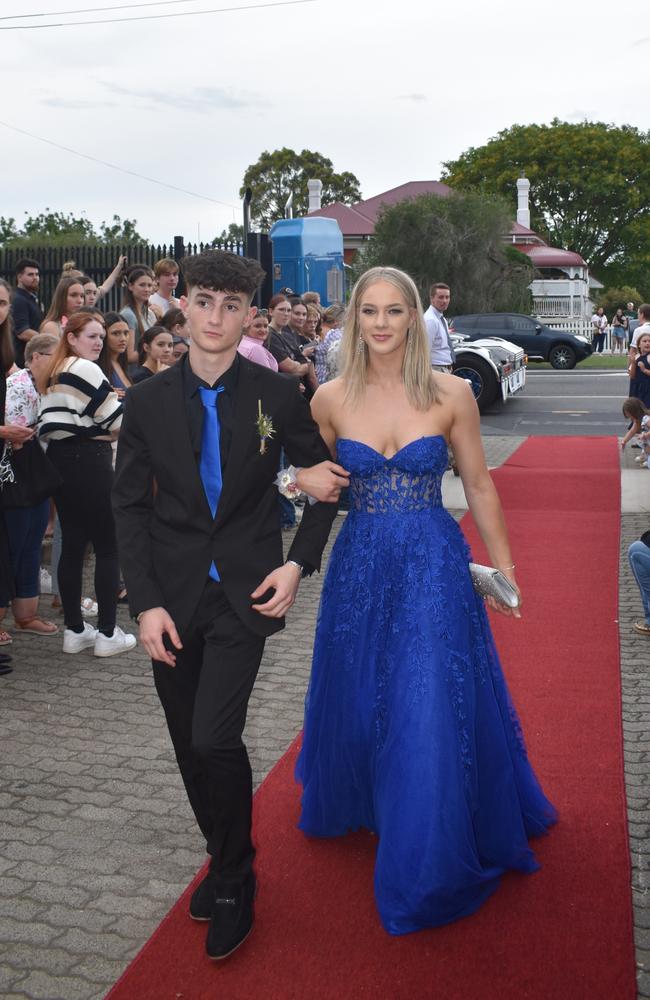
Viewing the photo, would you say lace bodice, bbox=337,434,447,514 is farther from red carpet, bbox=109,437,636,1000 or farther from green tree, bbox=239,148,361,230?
green tree, bbox=239,148,361,230

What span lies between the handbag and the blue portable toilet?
15.2m

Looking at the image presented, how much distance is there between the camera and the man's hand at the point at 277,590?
3.26 m

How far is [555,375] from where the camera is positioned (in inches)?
1163

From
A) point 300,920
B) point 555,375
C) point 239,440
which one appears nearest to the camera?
point 239,440

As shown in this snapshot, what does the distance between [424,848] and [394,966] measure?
359 mm

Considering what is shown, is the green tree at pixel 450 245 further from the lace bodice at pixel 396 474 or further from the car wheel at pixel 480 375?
the lace bodice at pixel 396 474

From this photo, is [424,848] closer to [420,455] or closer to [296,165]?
[420,455]

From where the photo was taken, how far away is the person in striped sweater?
21.1 feet

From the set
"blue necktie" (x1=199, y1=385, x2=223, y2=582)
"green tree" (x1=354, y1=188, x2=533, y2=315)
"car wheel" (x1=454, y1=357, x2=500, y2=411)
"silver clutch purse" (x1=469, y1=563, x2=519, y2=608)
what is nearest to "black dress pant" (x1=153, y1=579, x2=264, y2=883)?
"blue necktie" (x1=199, y1=385, x2=223, y2=582)

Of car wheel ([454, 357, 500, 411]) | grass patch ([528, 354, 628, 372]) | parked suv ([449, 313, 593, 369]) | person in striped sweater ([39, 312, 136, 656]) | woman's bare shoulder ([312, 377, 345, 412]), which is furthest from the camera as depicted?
grass patch ([528, 354, 628, 372])

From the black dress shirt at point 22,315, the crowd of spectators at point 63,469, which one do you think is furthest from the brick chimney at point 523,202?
the crowd of spectators at point 63,469

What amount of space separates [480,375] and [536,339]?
→ 11.3 metres

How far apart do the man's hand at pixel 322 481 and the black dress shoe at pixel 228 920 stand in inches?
47.7

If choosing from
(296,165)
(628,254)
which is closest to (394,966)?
(628,254)
